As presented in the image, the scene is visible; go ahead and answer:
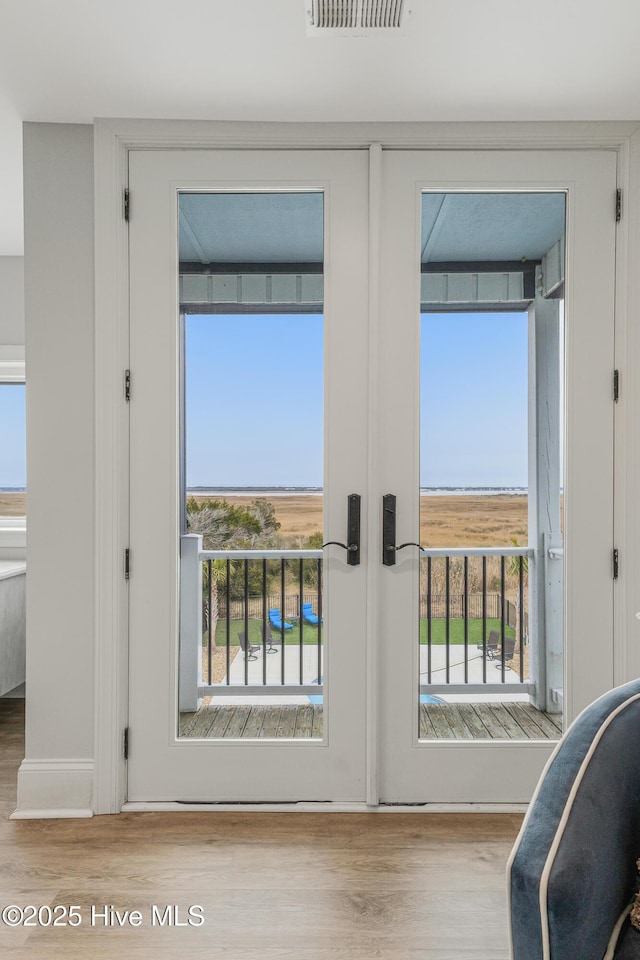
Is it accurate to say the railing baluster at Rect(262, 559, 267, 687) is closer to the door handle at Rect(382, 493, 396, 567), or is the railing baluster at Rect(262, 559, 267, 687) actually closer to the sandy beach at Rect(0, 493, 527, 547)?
the sandy beach at Rect(0, 493, 527, 547)

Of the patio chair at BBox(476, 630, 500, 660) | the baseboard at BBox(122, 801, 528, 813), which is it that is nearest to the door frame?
the baseboard at BBox(122, 801, 528, 813)

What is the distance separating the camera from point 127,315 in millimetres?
2367

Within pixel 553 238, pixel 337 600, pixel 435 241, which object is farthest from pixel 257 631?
Result: pixel 553 238

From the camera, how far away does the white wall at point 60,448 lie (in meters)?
2.36

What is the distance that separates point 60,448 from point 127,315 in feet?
1.86

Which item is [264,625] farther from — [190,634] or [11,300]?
[11,300]

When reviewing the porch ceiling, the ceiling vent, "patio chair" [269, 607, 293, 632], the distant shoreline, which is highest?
the ceiling vent

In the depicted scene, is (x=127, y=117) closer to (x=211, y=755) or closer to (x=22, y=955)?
(x=211, y=755)

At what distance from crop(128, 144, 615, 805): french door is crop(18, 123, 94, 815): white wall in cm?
19

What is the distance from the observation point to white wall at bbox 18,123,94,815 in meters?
2.36

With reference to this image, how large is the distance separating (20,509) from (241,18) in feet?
9.66

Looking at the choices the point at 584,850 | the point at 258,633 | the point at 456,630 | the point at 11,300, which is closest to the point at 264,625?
the point at 258,633

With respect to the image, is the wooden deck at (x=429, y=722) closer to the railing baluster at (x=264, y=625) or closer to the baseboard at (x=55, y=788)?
the railing baluster at (x=264, y=625)

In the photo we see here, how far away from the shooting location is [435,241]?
238 centimetres
